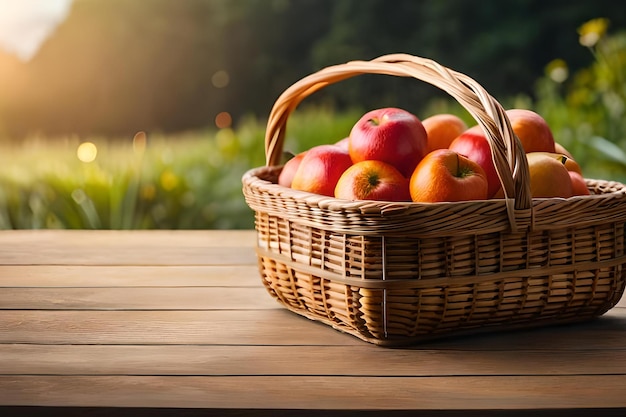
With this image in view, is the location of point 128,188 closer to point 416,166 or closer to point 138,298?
point 138,298

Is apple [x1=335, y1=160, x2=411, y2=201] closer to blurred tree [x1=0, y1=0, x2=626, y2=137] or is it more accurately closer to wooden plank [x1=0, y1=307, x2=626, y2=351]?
wooden plank [x1=0, y1=307, x2=626, y2=351]

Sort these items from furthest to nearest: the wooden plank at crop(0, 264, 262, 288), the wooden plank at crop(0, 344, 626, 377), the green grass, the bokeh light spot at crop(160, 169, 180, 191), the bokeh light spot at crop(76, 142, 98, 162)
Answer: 1. the bokeh light spot at crop(76, 142, 98, 162)
2. the bokeh light spot at crop(160, 169, 180, 191)
3. the green grass
4. the wooden plank at crop(0, 264, 262, 288)
5. the wooden plank at crop(0, 344, 626, 377)

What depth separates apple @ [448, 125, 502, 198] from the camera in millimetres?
1127

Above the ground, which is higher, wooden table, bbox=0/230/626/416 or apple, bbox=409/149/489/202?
apple, bbox=409/149/489/202

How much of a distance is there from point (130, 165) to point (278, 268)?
1726 mm

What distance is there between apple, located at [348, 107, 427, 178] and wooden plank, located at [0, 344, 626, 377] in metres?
Result: 0.26

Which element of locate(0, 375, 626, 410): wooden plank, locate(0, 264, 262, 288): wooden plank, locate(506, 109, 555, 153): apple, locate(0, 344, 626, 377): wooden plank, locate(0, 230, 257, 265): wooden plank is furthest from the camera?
locate(0, 230, 257, 265): wooden plank

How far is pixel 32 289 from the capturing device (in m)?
1.41

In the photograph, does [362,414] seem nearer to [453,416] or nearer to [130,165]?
[453,416]

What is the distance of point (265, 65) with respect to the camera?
4266mm

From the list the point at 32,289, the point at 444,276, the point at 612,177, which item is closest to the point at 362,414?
the point at 444,276

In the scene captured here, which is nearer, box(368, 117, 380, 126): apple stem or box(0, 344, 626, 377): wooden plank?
box(0, 344, 626, 377): wooden plank

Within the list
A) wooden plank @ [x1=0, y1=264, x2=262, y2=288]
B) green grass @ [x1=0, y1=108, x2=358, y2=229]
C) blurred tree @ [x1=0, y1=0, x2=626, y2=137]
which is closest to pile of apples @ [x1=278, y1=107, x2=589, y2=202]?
wooden plank @ [x1=0, y1=264, x2=262, y2=288]

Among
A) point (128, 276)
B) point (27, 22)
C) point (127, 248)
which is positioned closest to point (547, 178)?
point (128, 276)
